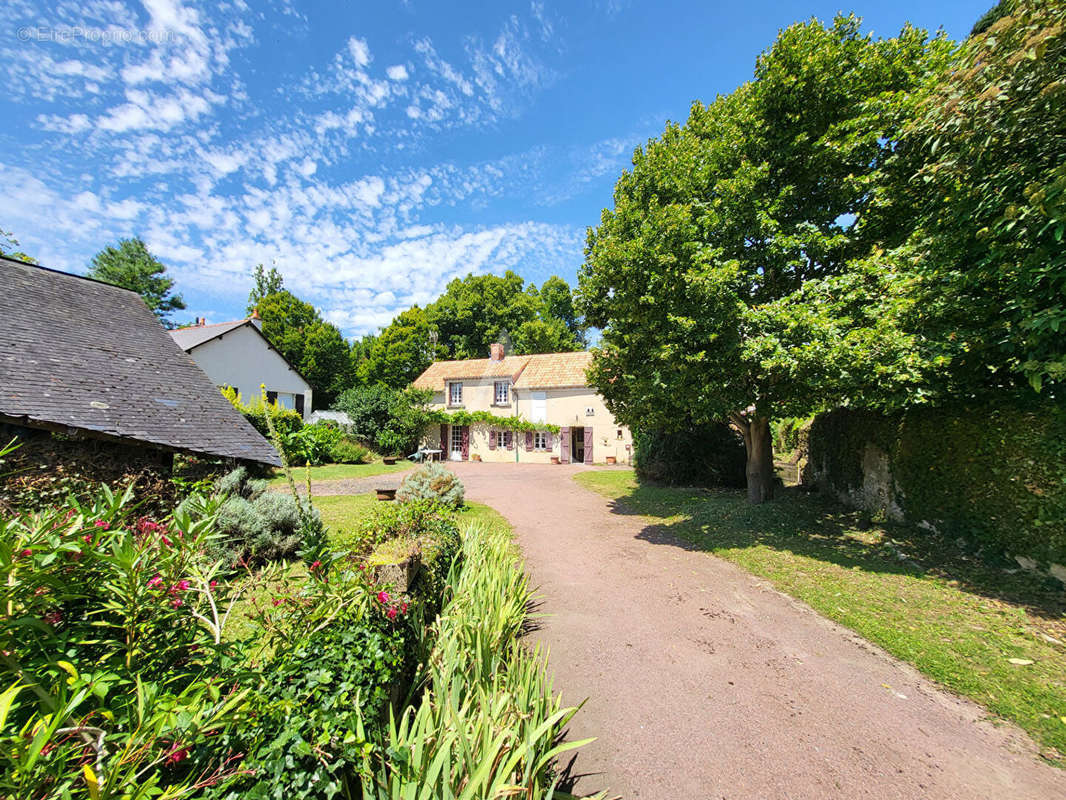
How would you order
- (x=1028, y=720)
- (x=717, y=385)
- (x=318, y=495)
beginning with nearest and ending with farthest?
1. (x=1028, y=720)
2. (x=717, y=385)
3. (x=318, y=495)

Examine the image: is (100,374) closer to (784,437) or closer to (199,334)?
(199,334)

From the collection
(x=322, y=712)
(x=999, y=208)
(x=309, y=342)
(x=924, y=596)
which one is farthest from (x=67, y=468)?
(x=309, y=342)

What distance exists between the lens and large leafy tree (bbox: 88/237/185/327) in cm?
3550

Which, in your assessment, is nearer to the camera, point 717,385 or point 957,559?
point 957,559

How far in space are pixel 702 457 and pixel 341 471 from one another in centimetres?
1591

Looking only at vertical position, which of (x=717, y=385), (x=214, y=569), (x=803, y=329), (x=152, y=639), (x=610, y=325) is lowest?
(x=152, y=639)

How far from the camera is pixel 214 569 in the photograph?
2.57m

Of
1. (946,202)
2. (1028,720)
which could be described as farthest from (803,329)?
(1028,720)

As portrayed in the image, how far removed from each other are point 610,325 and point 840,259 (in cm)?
529

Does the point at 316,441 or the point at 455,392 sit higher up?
the point at 455,392

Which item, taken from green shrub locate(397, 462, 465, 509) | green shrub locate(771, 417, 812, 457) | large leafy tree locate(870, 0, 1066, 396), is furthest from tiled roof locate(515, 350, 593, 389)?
large leafy tree locate(870, 0, 1066, 396)

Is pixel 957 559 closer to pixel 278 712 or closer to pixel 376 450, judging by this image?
pixel 278 712

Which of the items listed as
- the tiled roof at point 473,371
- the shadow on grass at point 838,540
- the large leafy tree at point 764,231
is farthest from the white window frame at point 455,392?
the large leafy tree at point 764,231

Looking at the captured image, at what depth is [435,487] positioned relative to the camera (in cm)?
1141
